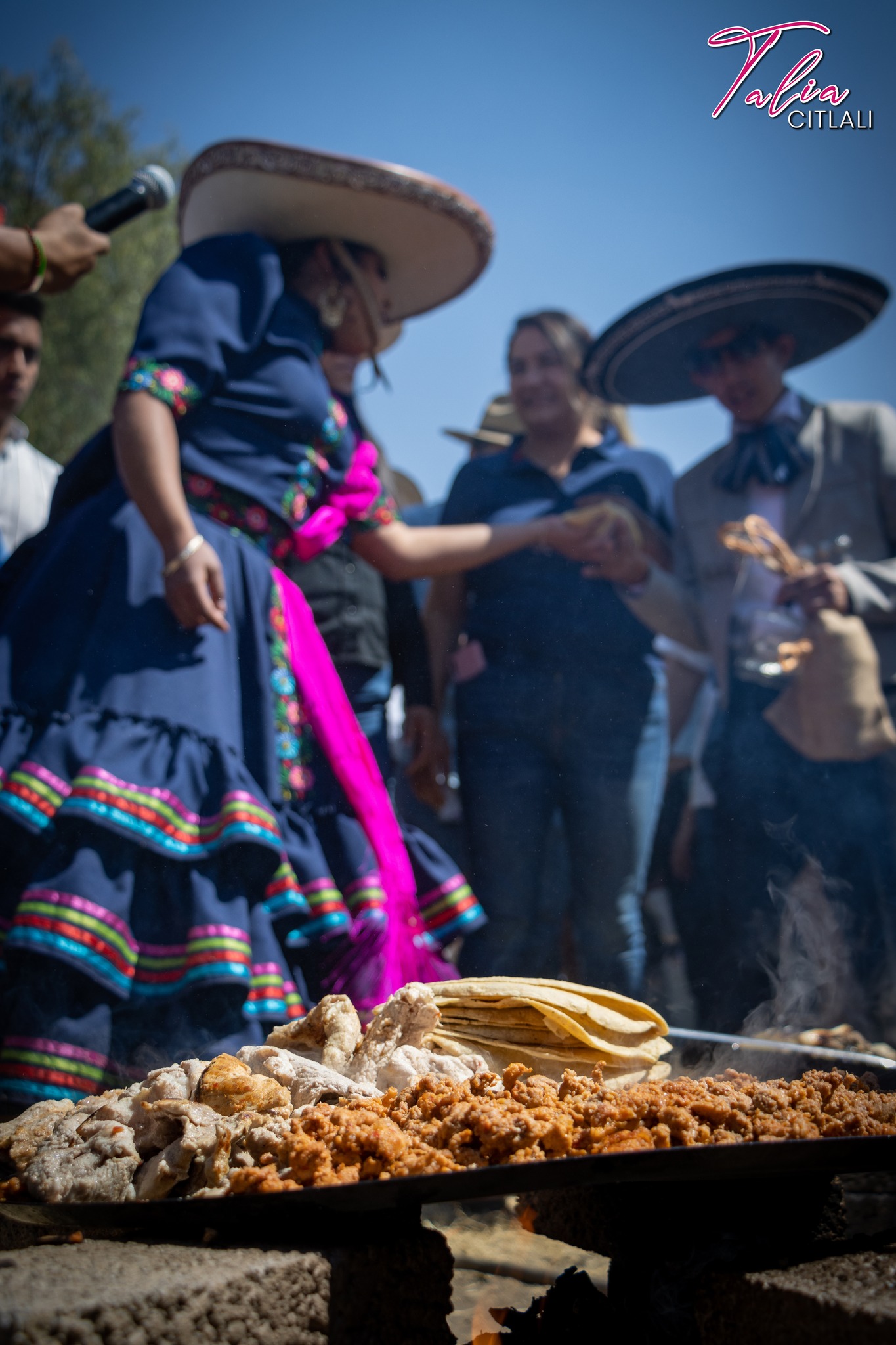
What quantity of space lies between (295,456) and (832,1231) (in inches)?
64.4

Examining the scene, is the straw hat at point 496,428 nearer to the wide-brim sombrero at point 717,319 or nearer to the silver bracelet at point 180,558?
the wide-brim sombrero at point 717,319

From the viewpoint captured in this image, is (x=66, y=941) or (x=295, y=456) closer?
(x=66, y=941)

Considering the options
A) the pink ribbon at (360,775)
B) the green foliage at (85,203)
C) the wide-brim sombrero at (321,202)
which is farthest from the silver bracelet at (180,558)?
the wide-brim sombrero at (321,202)

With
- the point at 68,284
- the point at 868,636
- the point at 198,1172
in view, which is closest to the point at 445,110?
the point at 68,284

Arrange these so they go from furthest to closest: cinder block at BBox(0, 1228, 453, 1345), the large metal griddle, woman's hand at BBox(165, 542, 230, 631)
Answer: woman's hand at BBox(165, 542, 230, 631) → the large metal griddle → cinder block at BBox(0, 1228, 453, 1345)

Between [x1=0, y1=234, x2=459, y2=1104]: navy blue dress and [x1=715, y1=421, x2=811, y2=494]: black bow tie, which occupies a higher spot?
[x1=715, y1=421, x2=811, y2=494]: black bow tie

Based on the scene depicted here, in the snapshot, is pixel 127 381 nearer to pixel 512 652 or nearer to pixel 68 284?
pixel 68 284

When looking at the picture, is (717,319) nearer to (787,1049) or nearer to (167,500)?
(167,500)

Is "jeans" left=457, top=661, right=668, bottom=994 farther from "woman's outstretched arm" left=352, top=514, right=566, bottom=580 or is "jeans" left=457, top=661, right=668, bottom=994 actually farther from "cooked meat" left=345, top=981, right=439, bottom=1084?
"cooked meat" left=345, top=981, right=439, bottom=1084

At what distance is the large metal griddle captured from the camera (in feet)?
3.30

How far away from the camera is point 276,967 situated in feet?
5.91

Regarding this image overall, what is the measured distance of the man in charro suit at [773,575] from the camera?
2209 millimetres

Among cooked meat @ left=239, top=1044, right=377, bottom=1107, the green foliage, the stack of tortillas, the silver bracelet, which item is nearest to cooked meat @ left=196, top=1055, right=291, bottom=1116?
cooked meat @ left=239, top=1044, right=377, bottom=1107

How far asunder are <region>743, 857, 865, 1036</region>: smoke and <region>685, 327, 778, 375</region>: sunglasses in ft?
3.96
